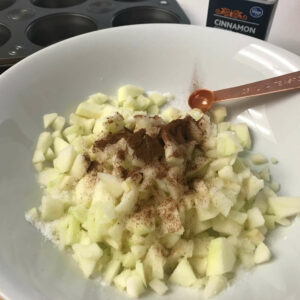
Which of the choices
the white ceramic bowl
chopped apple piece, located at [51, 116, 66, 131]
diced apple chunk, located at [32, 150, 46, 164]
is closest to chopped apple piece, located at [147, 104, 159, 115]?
the white ceramic bowl

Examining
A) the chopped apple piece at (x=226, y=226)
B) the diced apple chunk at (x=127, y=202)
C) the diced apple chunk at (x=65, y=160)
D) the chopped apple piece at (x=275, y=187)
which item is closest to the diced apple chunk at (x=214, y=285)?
the chopped apple piece at (x=226, y=226)

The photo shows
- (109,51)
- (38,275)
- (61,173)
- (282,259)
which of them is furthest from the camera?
(109,51)

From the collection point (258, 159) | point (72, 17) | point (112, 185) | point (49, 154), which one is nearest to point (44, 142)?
point (49, 154)

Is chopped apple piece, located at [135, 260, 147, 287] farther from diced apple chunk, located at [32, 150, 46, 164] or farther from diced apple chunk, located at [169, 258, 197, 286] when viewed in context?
diced apple chunk, located at [32, 150, 46, 164]

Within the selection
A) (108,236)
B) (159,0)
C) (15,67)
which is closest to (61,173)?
(108,236)

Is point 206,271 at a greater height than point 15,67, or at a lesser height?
lesser

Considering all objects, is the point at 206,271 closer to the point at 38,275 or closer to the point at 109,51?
the point at 38,275

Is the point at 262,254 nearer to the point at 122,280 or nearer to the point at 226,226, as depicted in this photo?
the point at 226,226
